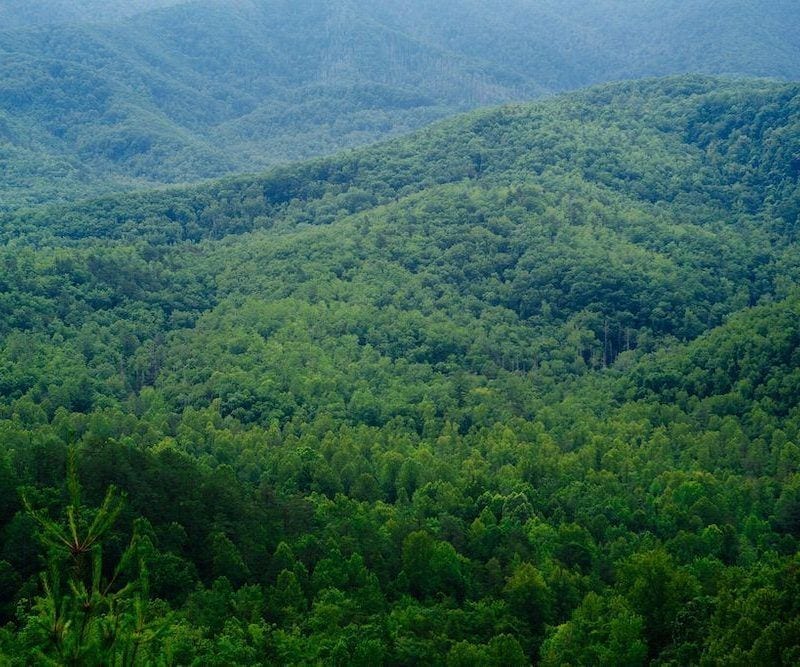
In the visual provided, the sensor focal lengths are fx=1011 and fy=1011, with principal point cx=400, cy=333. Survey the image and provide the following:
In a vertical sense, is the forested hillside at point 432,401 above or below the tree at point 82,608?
below

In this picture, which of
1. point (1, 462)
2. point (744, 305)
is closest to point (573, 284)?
point (744, 305)

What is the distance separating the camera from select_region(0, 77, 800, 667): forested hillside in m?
37.1

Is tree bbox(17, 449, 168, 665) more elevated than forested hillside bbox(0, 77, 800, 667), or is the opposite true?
tree bbox(17, 449, 168, 665)

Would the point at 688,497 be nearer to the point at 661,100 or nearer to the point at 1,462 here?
the point at 1,462

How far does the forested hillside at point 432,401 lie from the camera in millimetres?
37125

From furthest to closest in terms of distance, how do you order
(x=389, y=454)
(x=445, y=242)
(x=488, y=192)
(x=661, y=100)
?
Result: (x=661, y=100) → (x=488, y=192) → (x=445, y=242) → (x=389, y=454)

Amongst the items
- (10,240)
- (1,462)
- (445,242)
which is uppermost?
(1,462)

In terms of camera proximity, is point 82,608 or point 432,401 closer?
point 82,608

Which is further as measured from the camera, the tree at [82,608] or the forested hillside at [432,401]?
the forested hillside at [432,401]

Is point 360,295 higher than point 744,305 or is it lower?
lower

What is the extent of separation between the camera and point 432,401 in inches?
3228

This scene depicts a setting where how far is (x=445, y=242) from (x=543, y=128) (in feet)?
137

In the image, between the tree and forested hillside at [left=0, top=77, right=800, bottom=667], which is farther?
forested hillside at [left=0, top=77, right=800, bottom=667]

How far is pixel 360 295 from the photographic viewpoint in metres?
106
